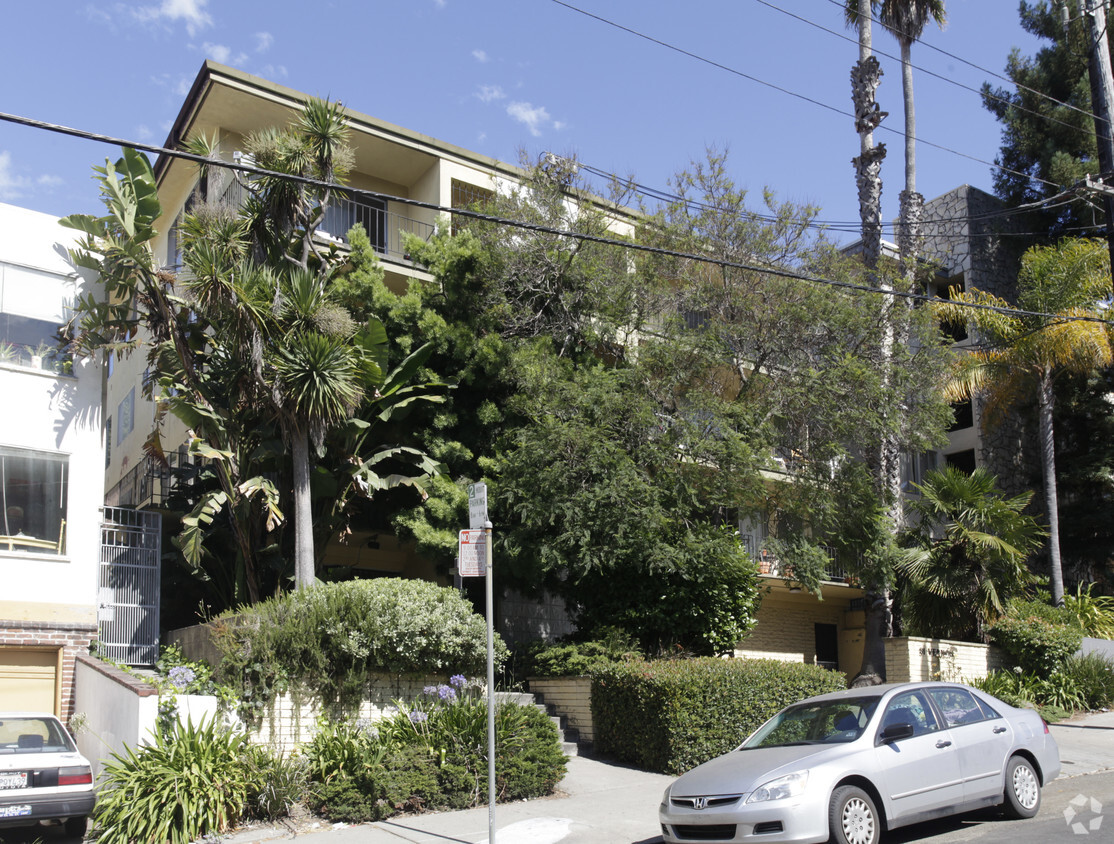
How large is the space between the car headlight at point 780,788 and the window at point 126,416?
20.8m

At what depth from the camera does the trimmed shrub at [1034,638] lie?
18328mm

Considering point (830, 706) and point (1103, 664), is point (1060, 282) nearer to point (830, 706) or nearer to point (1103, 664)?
point (1103, 664)

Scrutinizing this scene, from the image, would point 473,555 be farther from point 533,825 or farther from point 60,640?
point 60,640

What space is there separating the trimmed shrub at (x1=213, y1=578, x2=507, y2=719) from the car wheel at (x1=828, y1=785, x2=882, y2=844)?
5953mm

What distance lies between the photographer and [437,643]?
1254cm

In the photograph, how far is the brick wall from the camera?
1322cm

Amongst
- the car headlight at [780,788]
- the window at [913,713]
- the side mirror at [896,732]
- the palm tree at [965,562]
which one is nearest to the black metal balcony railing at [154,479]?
the car headlight at [780,788]

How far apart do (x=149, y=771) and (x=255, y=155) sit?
9.68 meters

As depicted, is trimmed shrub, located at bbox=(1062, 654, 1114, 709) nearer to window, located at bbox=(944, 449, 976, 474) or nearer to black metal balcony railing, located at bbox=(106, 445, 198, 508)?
window, located at bbox=(944, 449, 976, 474)

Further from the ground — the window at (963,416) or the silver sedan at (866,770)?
the window at (963,416)

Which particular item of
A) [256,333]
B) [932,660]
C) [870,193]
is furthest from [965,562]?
[256,333]

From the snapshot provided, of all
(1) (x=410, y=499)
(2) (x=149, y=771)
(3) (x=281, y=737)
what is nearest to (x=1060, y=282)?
(1) (x=410, y=499)

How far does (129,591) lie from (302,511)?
3.45 meters

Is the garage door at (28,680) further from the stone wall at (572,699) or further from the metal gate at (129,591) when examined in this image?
the stone wall at (572,699)
